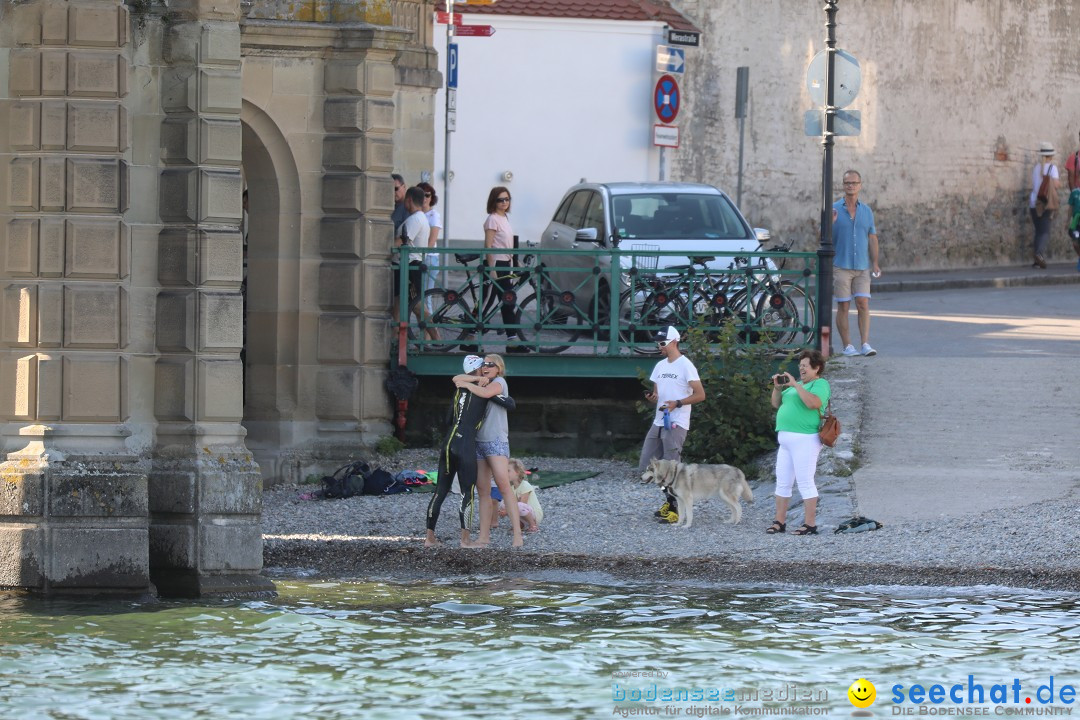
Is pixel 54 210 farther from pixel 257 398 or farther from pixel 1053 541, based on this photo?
pixel 1053 541

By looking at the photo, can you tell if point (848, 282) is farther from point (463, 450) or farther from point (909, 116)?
point (909, 116)

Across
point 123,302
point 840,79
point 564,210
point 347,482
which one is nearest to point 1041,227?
point 564,210

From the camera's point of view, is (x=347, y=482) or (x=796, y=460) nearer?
(x=796, y=460)

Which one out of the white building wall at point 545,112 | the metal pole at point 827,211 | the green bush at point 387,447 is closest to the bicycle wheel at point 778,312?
the metal pole at point 827,211

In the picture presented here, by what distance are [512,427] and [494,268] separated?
1764 millimetres

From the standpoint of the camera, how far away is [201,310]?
42.4 feet

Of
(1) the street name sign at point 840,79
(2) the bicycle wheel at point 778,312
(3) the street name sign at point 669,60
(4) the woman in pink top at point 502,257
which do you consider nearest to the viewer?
(4) the woman in pink top at point 502,257

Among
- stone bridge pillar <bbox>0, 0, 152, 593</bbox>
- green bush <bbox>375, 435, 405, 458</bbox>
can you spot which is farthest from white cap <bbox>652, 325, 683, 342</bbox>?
stone bridge pillar <bbox>0, 0, 152, 593</bbox>

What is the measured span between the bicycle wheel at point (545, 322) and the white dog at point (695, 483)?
11.0 ft

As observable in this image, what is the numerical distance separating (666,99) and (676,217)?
1007 cm

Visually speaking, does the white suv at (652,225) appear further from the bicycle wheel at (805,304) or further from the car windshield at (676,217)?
the bicycle wheel at (805,304)

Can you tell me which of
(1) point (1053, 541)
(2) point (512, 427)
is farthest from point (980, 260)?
(1) point (1053, 541)

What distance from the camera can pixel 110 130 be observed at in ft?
41.1

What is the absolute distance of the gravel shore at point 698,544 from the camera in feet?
42.7
